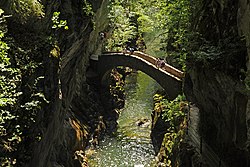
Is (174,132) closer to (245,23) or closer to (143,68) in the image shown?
(143,68)

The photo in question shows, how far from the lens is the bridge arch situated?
1859 cm

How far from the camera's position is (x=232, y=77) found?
27.9 ft

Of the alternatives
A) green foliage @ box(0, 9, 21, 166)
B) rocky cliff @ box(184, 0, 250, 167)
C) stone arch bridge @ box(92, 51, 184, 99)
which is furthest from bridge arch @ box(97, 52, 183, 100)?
green foliage @ box(0, 9, 21, 166)

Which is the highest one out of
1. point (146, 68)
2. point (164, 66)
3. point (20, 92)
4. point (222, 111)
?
point (146, 68)

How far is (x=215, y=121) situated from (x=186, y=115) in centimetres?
353

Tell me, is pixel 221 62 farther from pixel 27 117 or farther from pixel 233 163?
pixel 27 117

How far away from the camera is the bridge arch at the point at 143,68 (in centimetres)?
1859

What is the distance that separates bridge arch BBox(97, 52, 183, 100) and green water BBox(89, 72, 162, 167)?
325cm

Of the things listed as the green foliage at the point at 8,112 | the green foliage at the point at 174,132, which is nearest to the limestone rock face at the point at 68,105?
the green foliage at the point at 8,112

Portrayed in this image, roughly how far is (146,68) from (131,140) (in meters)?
4.93

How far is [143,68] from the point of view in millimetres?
21609

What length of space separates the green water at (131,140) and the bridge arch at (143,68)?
3245 mm

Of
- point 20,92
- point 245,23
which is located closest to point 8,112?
point 20,92

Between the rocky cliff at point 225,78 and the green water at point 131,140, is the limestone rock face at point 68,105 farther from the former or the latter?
the rocky cliff at point 225,78
